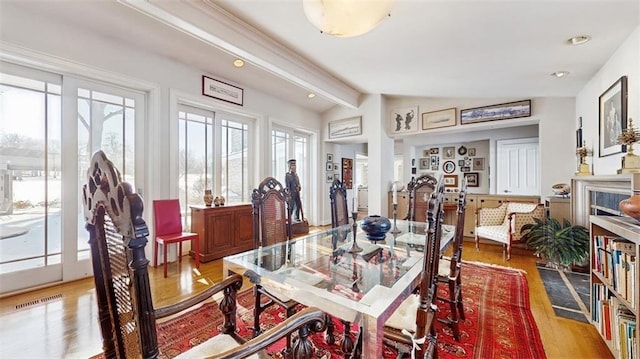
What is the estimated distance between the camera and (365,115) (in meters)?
5.51

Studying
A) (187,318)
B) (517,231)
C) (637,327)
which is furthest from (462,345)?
(517,231)

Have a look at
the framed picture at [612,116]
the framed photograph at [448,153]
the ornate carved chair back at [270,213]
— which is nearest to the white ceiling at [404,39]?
the framed picture at [612,116]

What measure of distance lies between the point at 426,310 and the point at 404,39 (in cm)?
273

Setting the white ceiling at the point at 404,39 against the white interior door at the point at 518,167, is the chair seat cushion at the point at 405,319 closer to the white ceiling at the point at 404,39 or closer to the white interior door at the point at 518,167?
the white ceiling at the point at 404,39

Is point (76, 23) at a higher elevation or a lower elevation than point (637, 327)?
higher

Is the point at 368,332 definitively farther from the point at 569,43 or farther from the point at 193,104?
the point at 193,104

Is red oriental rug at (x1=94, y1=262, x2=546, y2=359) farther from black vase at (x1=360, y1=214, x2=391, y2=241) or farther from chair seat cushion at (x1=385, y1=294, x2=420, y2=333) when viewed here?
black vase at (x1=360, y1=214, x2=391, y2=241)

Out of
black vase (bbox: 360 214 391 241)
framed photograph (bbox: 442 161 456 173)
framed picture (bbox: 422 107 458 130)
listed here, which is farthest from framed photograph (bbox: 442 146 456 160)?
black vase (bbox: 360 214 391 241)

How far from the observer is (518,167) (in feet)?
19.4

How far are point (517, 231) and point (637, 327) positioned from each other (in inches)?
105

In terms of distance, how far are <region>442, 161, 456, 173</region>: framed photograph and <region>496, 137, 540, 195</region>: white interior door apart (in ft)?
3.49

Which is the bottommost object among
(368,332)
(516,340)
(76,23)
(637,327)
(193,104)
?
(516,340)

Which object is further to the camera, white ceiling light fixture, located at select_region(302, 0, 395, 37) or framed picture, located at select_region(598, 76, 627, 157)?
framed picture, located at select_region(598, 76, 627, 157)

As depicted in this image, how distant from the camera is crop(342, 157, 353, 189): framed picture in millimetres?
7074
